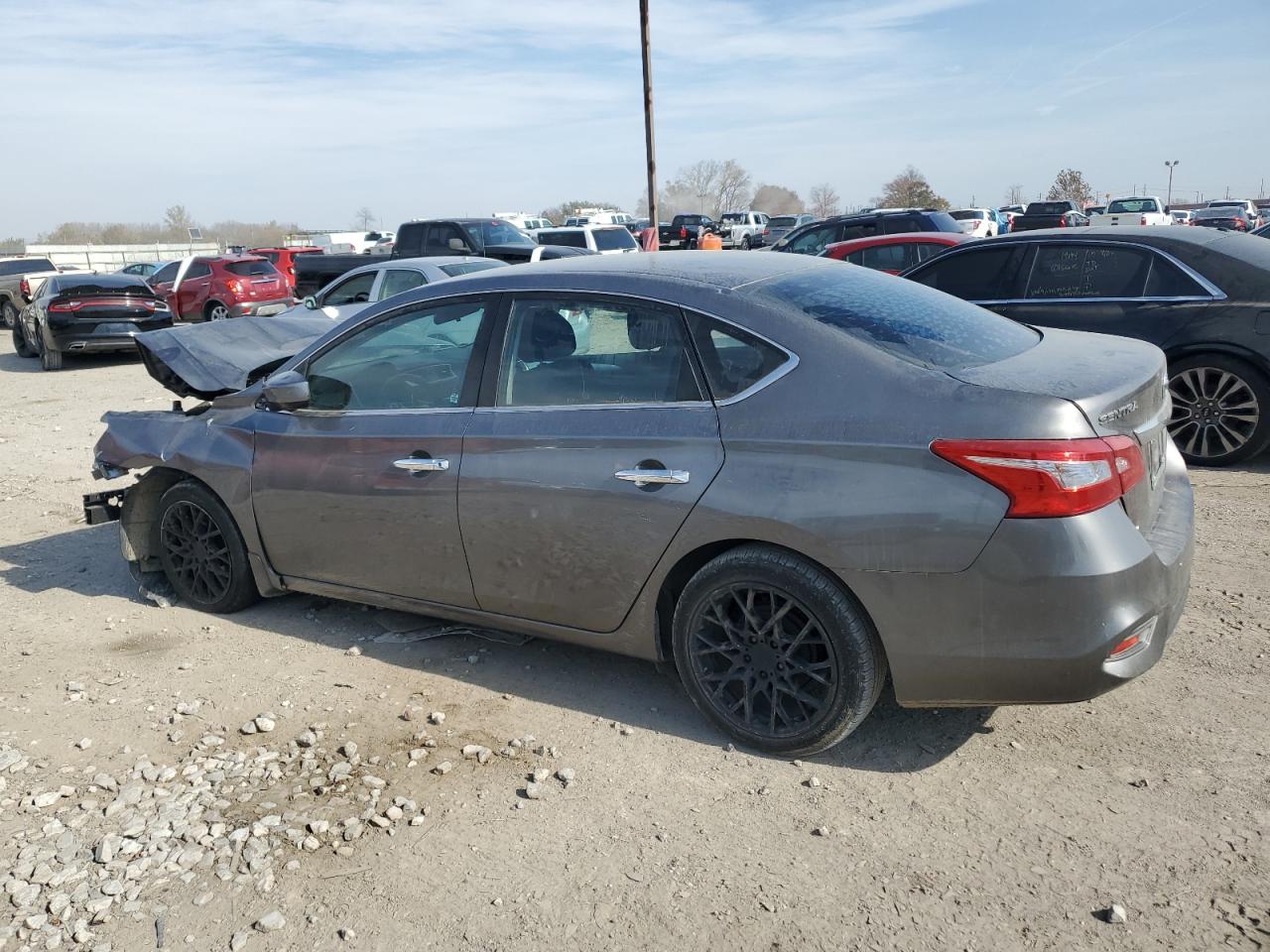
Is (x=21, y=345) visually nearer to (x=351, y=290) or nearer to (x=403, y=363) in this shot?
(x=351, y=290)

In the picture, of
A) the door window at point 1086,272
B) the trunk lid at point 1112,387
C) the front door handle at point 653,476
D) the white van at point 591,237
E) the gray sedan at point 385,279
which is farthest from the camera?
the white van at point 591,237

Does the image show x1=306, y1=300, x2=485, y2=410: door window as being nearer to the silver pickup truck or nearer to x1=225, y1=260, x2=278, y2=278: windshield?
x1=225, y1=260, x2=278, y2=278: windshield

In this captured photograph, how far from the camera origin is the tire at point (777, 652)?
3.36 meters

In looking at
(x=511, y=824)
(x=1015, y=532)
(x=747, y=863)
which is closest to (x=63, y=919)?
(x=511, y=824)

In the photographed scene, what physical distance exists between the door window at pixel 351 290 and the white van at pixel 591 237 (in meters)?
7.76

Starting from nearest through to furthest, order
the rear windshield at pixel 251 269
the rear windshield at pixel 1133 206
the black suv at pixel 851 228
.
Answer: the black suv at pixel 851 228 < the rear windshield at pixel 251 269 < the rear windshield at pixel 1133 206

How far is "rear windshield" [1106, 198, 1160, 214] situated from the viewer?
37688 millimetres

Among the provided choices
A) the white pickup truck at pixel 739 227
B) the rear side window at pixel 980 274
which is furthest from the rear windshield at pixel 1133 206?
the rear side window at pixel 980 274

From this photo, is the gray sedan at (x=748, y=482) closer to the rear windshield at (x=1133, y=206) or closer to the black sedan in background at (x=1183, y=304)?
the black sedan in background at (x=1183, y=304)

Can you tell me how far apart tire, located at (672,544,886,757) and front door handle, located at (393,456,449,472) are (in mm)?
1150

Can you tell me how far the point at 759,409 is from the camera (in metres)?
3.48

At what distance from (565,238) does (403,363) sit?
54.8 feet

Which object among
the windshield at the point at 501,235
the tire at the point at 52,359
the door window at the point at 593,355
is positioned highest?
the windshield at the point at 501,235

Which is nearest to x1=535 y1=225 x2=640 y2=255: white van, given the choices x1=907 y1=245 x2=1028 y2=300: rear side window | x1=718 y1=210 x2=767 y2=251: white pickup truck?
x1=907 y1=245 x2=1028 y2=300: rear side window
